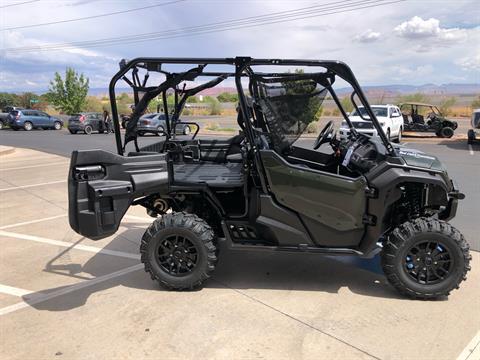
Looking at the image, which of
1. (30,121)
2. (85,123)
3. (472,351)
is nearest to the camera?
(472,351)

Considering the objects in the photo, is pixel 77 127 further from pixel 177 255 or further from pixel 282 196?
pixel 282 196

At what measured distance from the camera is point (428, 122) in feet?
68.0

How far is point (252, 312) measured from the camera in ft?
11.5

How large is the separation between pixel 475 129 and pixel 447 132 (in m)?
3.36

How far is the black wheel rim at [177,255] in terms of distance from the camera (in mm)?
3912

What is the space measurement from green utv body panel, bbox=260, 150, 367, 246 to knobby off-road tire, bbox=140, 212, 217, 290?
0.76m

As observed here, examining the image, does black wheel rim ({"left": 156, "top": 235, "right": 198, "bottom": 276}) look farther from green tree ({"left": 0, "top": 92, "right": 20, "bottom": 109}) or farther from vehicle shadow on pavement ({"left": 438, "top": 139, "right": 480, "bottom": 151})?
green tree ({"left": 0, "top": 92, "right": 20, "bottom": 109})

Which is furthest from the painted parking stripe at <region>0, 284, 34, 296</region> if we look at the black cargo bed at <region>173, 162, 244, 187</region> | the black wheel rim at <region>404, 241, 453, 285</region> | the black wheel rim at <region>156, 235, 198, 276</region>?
the black wheel rim at <region>404, 241, 453, 285</region>

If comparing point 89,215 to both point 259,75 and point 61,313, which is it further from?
point 259,75

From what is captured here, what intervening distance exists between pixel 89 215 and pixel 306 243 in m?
1.88

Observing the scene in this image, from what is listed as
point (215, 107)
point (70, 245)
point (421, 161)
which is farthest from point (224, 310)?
point (215, 107)

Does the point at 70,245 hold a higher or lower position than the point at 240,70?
lower

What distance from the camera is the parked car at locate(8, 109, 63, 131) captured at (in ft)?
98.6

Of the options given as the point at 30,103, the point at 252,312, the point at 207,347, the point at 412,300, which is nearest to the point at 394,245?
the point at 412,300
